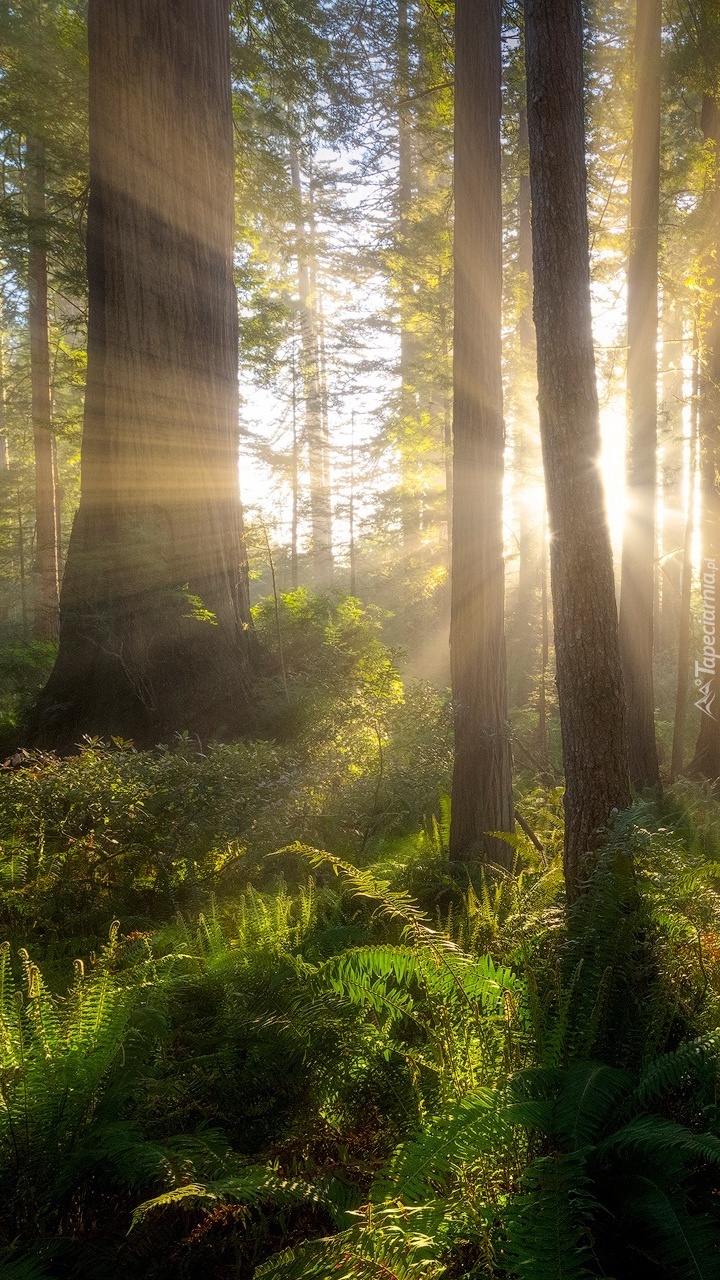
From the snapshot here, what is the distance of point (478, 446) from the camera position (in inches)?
212

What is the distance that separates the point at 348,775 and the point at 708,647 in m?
6.72

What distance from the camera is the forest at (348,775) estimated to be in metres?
1.90

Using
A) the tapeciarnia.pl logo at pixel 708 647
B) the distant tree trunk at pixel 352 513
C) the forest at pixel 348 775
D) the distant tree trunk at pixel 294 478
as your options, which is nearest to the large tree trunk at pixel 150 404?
the forest at pixel 348 775

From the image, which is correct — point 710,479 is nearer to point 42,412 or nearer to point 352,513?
point 42,412

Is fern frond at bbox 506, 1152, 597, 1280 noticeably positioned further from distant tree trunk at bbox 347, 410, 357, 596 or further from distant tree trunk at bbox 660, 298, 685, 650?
distant tree trunk at bbox 347, 410, 357, 596

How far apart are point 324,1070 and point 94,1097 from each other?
0.74m

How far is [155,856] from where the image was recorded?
4.72 m

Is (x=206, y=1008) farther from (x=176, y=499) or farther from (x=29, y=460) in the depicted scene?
(x=29, y=460)

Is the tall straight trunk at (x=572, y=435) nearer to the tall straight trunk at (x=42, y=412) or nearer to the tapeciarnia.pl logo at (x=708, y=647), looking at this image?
the tapeciarnia.pl logo at (x=708, y=647)

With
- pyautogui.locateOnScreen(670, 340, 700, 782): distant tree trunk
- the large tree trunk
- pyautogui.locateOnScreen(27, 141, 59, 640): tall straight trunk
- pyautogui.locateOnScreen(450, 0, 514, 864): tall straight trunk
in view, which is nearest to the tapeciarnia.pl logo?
pyautogui.locateOnScreen(670, 340, 700, 782): distant tree trunk

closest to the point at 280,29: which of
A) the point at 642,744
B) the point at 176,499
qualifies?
the point at 176,499

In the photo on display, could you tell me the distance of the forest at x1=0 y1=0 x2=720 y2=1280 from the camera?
190 centimetres

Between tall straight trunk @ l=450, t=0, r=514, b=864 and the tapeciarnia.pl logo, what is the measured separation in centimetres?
578

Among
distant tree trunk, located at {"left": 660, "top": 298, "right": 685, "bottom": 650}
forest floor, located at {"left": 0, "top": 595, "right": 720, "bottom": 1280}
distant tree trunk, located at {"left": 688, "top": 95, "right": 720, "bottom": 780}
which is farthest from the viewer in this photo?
distant tree trunk, located at {"left": 660, "top": 298, "right": 685, "bottom": 650}
